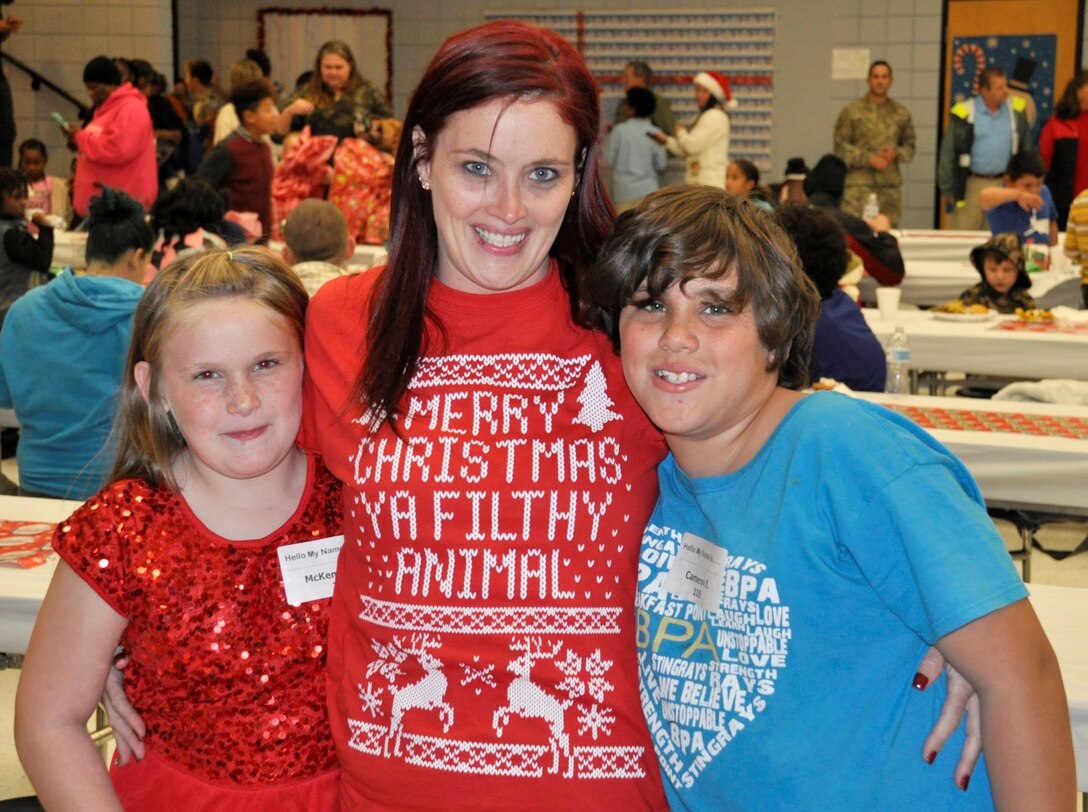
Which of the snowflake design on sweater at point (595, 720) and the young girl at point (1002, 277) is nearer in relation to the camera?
the snowflake design on sweater at point (595, 720)

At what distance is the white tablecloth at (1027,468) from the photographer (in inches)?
139

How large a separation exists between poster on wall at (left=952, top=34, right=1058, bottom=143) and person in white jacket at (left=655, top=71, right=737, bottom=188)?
258cm

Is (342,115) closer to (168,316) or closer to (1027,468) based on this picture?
(1027,468)

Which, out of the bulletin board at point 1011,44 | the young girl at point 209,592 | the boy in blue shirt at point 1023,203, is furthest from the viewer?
the bulletin board at point 1011,44

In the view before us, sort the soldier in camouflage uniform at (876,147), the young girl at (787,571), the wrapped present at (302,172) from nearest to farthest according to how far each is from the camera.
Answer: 1. the young girl at (787,571)
2. the wrapped present at (302,172)
3. the soldier in camouflage uniform at (876,147)

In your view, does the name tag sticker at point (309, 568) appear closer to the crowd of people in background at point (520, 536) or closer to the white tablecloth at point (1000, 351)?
the crowd of people in background at point (520, 536)

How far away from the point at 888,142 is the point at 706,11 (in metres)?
2.75

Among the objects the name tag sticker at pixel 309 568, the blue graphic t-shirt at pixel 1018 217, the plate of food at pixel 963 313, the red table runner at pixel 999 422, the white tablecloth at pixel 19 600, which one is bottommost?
the white tablecloth at pixel 19 600

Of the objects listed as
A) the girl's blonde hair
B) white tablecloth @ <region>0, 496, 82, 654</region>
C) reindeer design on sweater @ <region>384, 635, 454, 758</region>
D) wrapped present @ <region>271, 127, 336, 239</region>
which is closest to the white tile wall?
wrapped present @ <region>271, 127, 336, 239</region>

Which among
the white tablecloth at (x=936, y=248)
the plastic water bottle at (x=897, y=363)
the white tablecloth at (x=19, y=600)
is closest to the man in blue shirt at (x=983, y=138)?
the white tablecloth at (x=936, y=248)

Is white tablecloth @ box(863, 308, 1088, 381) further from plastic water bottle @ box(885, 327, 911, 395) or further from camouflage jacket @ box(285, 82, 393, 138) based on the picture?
camouflage jacket @ box(285, 82, 393, 138)

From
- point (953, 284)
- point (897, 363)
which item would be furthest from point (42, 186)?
point (897, 363)

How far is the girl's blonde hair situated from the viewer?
1621 millimetres

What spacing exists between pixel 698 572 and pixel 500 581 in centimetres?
22
